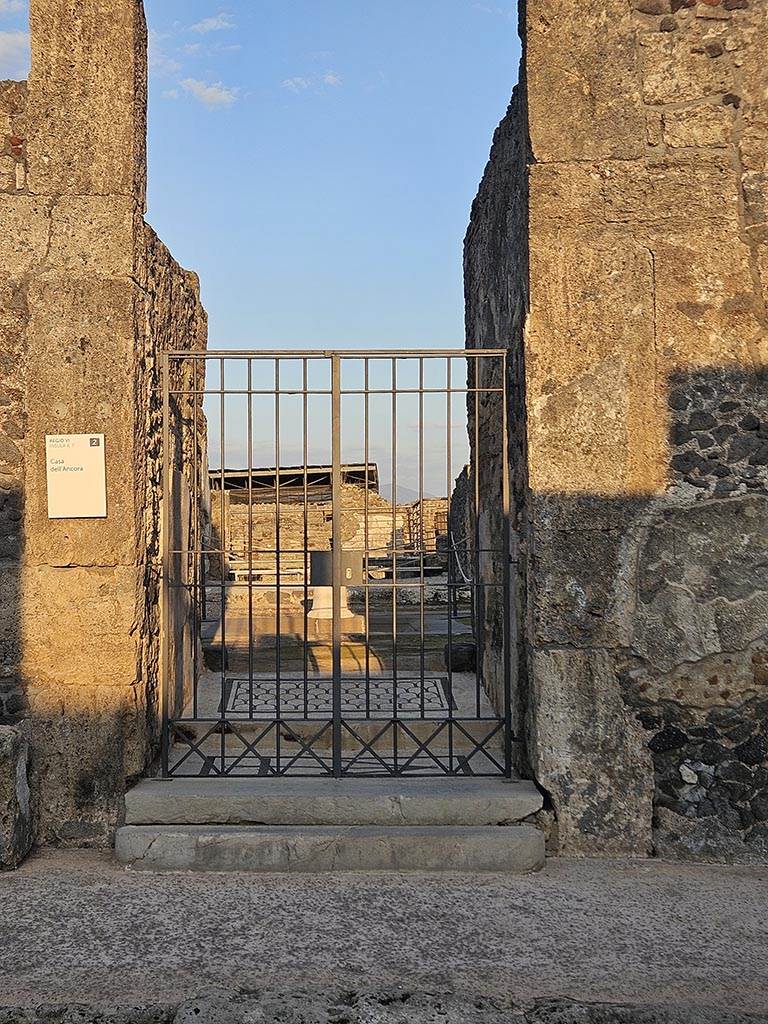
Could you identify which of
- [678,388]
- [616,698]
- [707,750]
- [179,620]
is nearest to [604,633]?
[616,698]

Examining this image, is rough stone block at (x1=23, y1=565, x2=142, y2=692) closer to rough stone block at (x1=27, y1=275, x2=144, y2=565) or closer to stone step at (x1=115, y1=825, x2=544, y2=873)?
rough stone block at (x1=27, y1=275, x2=144, y2=565)

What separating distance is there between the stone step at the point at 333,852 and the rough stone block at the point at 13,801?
1.62 ft

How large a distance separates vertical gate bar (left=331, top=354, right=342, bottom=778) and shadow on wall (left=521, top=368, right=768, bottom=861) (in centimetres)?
102

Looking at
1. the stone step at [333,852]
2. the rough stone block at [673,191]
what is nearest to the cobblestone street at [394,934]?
the stone step at [333,852]

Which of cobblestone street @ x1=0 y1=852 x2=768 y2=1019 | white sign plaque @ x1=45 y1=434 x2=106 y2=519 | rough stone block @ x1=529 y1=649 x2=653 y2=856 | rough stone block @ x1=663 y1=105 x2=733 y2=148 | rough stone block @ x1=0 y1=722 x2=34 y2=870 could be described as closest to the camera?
cobblestone street @ x1=0 y1=852 x2=768 y2=1019

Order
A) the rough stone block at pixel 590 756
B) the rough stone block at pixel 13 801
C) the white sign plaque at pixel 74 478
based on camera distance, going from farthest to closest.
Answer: the white sign plaque at pixel 74 478 → the rough stone block at pixel 590 756 → the rough stone block at pixel 13 801

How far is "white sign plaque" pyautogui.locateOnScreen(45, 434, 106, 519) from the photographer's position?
163 inches

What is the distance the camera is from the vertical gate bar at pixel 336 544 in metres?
4.31

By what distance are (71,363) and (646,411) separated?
9.50 ft

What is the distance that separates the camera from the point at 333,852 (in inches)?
150

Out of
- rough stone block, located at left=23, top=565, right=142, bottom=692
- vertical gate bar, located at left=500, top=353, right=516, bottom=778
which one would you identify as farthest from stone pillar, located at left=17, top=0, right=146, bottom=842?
vertical gate bar, located at left=500, top=353, right=516, bottom=778

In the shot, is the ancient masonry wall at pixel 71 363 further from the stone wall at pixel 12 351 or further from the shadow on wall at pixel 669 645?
the shadow on wall at pixel 669 645

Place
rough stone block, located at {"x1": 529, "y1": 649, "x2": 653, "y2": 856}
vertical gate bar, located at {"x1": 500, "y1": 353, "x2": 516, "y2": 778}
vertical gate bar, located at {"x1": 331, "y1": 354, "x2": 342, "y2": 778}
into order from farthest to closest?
vertical gate bar, located at {"x1": 500, "y1": 353, "x2": 516, "y2": 778} → vertical gate bar, located at {"x1": 331, "y1": 354, "x2": 342, "y2": 778} → rough stone block, located at {"x1": 529, "y1": 649, "x2": 653, "y2": 856}

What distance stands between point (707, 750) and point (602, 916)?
103 cm
